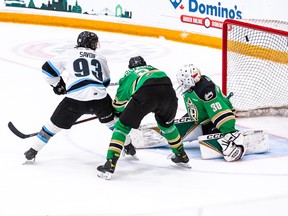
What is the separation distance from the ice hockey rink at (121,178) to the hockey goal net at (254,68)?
17 cm

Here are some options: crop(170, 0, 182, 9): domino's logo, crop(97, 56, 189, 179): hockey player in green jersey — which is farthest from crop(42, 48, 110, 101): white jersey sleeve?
crop(170, 0, 182, 9): domino's logo

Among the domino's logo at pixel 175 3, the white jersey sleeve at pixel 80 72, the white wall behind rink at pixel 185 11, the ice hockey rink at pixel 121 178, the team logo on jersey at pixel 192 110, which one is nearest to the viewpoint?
the ice hockey rink at pixel 121 178

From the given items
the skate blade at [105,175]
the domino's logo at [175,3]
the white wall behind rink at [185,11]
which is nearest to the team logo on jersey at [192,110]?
the skate blade at [105,175]

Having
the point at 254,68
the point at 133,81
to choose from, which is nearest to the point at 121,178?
the point at 133,81

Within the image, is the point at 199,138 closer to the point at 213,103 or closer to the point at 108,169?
the point at 213,103

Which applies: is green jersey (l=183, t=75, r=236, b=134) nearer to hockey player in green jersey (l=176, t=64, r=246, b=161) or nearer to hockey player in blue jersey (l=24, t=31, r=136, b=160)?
hockey player in green jersey (l=176, t=64, r=246, b=161)

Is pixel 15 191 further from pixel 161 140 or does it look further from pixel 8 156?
pixel 161 140

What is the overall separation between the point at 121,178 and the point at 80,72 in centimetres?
61

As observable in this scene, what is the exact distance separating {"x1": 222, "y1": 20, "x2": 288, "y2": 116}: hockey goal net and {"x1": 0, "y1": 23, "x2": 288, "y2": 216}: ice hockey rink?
170 mm

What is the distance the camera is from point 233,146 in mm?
3600

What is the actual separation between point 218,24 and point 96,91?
4072 millimetres

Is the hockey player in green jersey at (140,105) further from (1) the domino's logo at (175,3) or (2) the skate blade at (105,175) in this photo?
(1) the domino's logo at (175,3)

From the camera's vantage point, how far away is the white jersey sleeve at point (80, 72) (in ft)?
11.1

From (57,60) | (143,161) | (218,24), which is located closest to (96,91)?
(57,60)
